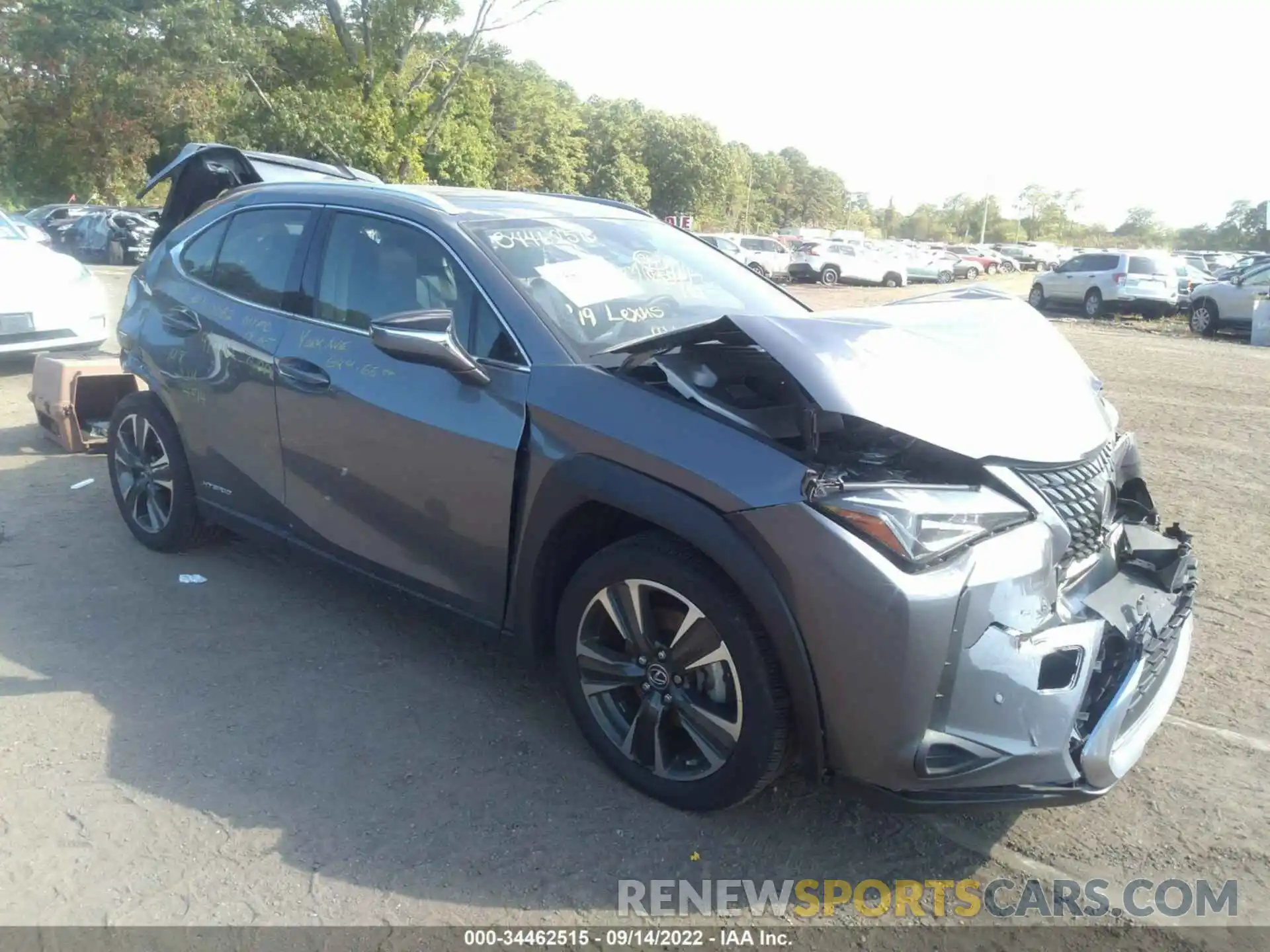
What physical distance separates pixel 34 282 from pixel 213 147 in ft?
16.4

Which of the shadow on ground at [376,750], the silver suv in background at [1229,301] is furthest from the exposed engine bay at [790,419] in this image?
the silver suv in background at [1229,301]

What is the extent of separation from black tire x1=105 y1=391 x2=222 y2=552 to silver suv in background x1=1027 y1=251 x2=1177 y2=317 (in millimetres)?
23416

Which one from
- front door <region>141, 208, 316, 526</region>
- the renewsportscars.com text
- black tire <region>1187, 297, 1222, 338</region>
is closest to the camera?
the renewsportscars.com text

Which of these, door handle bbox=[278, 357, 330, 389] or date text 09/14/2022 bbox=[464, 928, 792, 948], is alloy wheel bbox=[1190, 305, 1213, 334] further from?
date text 09/14/2022 bbox=[464, 928, 792, 948]

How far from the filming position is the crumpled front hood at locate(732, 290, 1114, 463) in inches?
110

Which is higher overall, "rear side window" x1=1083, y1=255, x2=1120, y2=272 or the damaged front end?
"rear side window" x1=1083, y1=255, x2=1120, y2=272

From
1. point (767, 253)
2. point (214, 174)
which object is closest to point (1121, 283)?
point (767, 253)

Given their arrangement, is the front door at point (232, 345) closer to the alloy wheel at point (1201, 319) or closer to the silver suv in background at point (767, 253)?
the alloy wheel at point (1201, 319)

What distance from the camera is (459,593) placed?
3555 mm

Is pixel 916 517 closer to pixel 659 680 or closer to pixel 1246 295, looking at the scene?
pixel 659 680

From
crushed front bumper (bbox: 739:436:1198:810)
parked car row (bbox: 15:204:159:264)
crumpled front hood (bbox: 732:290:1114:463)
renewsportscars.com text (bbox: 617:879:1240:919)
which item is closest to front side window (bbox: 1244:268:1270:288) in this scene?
crumpled front hood (bbox: 732:290:1114:463)

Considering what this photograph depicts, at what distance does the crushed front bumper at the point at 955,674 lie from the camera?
8.38 feet

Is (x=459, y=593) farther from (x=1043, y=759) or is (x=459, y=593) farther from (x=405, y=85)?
(x=405, y=85)

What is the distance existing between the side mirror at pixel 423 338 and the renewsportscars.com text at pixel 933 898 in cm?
168
